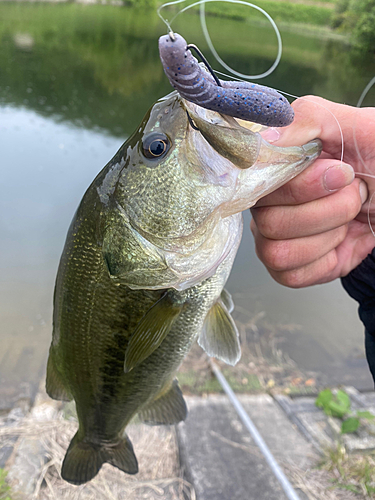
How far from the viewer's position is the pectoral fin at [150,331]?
120cm

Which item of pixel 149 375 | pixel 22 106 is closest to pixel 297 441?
pixel 149 375

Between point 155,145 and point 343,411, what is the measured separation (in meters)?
3.18

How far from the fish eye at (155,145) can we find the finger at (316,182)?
0.46m

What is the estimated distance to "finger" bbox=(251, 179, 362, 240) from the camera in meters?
1.24

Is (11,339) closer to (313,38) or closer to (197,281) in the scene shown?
(197,281)

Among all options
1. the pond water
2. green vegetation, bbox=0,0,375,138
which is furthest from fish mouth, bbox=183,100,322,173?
green vegetation, bbox=0,0,375,138

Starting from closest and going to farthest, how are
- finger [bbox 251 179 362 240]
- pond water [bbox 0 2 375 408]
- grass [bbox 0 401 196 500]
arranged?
1. finger [bbox 251 179 362 240]
2. grass [bbox 0 401 196 500]
3. pond water [bbox 0 2 375 408]

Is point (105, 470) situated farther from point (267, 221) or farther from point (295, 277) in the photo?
point (267, 221)

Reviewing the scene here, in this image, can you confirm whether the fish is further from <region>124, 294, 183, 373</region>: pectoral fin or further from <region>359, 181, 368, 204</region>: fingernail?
<region>359, 181, 368, 204</region>: fingernail

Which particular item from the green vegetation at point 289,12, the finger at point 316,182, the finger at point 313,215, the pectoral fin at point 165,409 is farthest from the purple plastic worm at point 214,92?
the green vegetation at point 289,12

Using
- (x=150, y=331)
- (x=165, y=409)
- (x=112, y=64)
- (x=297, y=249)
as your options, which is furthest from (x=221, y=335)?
(x=112, y=64)

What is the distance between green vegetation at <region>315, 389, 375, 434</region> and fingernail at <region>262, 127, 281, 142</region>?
285cm

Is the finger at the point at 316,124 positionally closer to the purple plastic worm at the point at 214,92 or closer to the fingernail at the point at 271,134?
the fingernail at the point at 271,134

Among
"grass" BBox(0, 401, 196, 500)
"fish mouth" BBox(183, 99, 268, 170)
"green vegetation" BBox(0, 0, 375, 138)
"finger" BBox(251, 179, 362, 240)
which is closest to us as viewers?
"fish mouth" BBox(183, 99, 268, 170)
